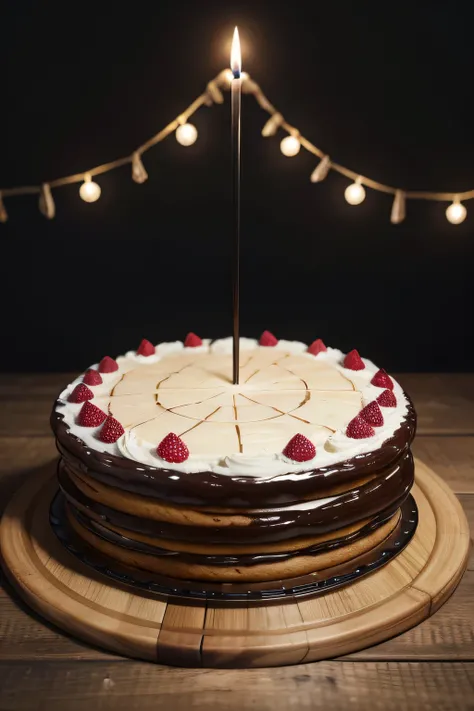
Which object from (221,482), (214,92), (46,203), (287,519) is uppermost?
(214,92)

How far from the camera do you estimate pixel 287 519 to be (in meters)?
1.77

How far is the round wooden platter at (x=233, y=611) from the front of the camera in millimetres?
1675

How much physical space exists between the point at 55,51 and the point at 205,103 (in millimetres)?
737

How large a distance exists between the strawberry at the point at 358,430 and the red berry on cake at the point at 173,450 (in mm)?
436

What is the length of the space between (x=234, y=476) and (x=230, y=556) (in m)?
0.22

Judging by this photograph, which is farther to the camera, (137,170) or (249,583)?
(137,170)

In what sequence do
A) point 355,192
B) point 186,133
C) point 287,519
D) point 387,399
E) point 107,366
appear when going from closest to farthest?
point 287,519 < point 387,399 < point 107,366 < point 186,133 < point 355,192

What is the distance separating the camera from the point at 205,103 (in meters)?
3.24

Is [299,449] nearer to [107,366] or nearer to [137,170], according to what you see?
[107,366]

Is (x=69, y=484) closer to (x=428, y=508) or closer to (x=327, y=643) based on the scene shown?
(x=327, y=643)

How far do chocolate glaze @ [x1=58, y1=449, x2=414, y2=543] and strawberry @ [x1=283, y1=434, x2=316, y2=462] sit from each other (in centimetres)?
12

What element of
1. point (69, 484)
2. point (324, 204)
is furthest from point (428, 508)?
point (324, 204)

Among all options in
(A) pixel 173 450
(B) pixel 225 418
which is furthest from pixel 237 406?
(A) pixel 173 450

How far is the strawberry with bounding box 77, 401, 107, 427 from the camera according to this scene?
6.56ft
